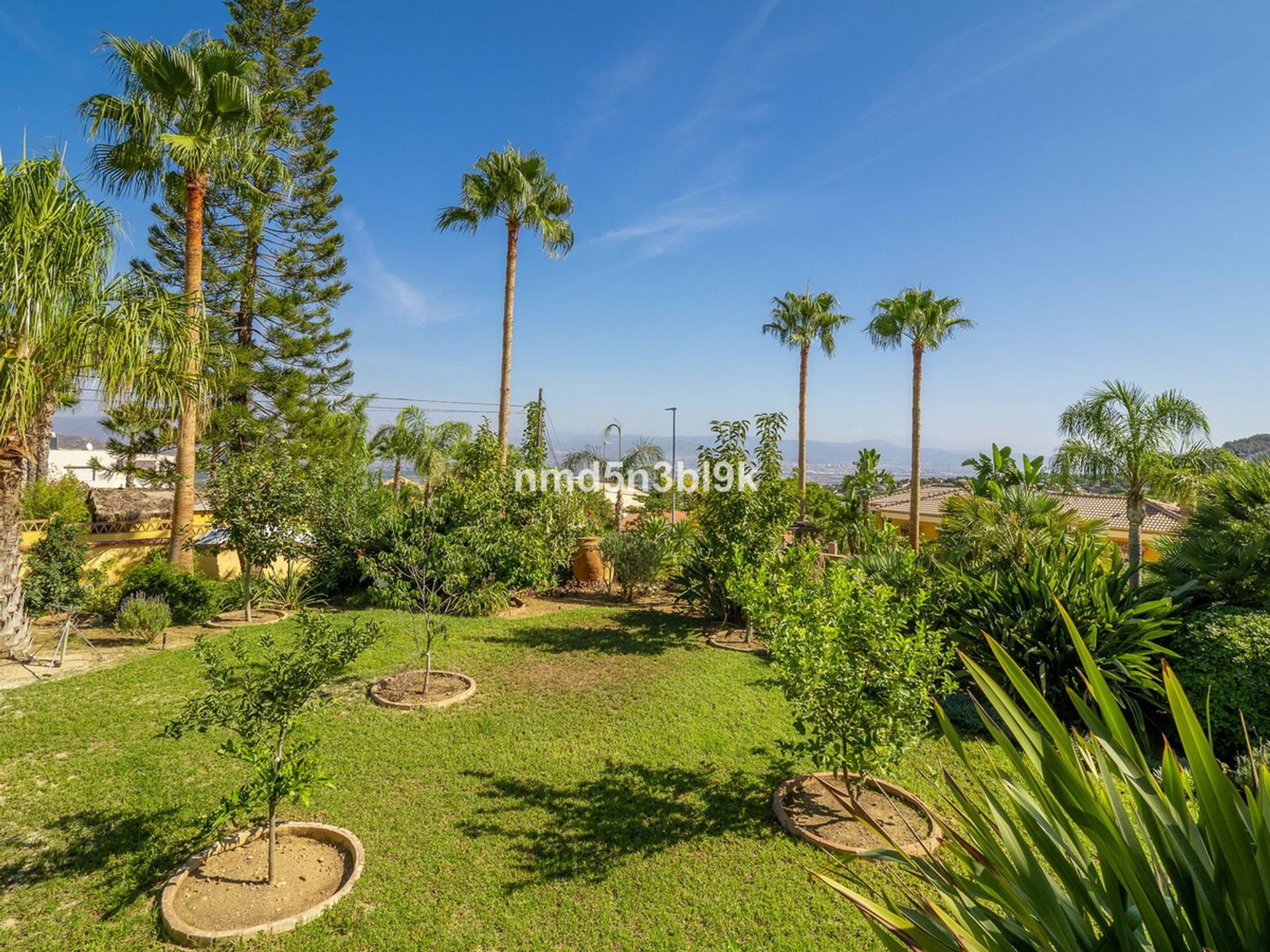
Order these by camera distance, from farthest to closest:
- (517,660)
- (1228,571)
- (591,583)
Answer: (591,583)
(517,660)
(1228,571)

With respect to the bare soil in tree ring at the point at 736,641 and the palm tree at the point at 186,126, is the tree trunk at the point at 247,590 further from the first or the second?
the bare soil in tree ring at the point at 736,641

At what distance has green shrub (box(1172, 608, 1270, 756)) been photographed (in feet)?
18.3

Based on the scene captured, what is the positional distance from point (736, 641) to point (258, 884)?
762 cm

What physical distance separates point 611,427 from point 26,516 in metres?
18.0

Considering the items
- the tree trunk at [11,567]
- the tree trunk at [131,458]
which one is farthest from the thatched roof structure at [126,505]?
the tree trunk at [11,567]

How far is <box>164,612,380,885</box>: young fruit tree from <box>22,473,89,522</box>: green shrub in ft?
46.4

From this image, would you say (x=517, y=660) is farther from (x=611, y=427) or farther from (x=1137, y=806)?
(x=611, y=427)

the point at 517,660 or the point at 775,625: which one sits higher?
the point at 775,625

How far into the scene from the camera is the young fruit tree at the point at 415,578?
25.5ft

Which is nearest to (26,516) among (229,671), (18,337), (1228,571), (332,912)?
(18,337)

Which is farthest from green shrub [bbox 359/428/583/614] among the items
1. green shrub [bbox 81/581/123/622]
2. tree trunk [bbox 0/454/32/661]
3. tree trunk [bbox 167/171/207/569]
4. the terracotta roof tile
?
the terracotta roof tile

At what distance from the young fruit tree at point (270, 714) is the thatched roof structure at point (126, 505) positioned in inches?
627

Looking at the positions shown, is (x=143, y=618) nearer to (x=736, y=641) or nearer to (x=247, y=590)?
(x=247, y=590)

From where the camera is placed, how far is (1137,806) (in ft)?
5.37
